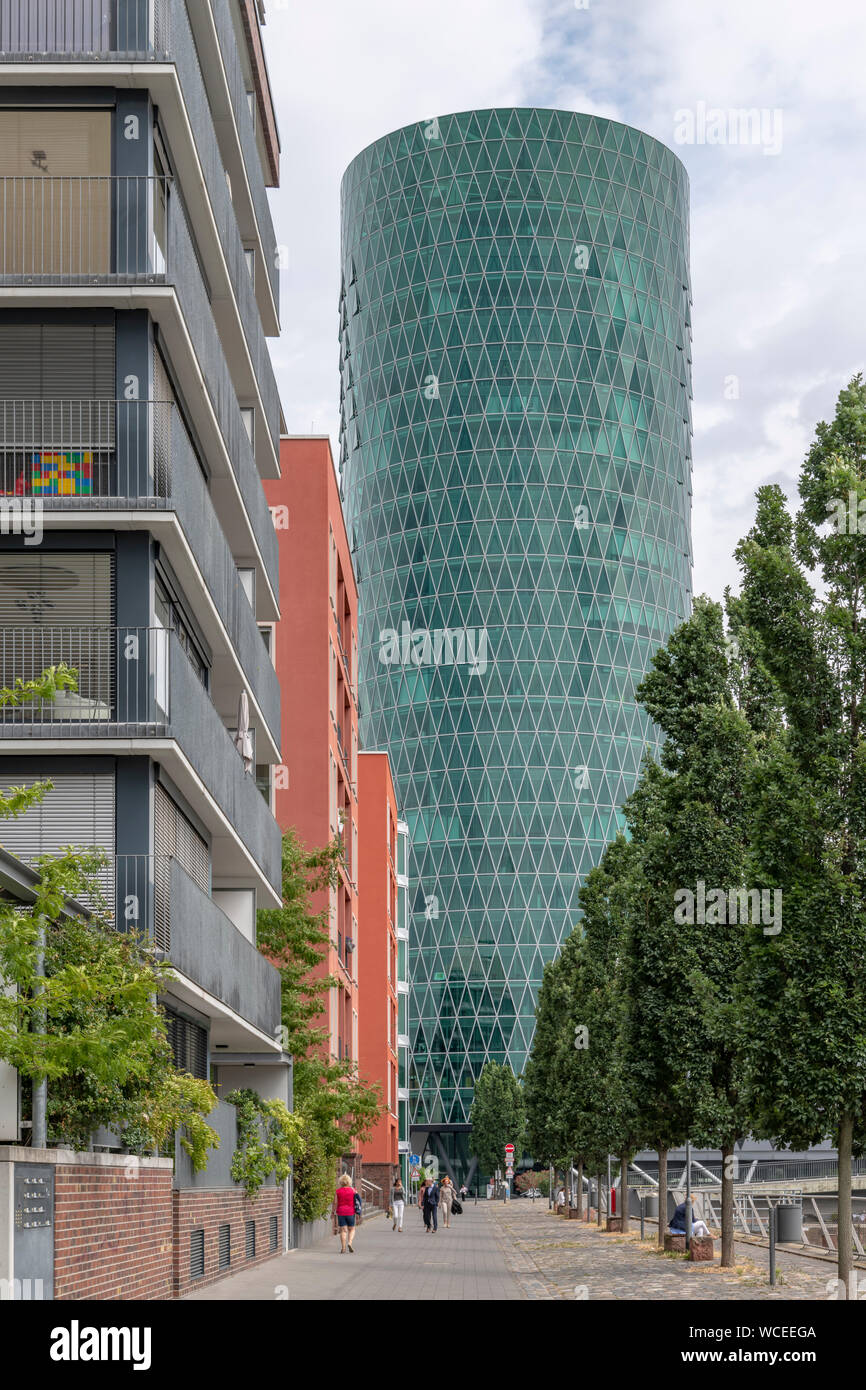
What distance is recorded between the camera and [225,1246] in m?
25.2

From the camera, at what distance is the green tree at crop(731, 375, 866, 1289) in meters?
21.5

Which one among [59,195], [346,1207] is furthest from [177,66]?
[346,1207]

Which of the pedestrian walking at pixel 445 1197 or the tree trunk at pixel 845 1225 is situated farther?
the pedestrian walking at pixel 445 1197

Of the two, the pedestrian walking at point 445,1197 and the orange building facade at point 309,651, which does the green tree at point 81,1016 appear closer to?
the orange building facade at point 309,651

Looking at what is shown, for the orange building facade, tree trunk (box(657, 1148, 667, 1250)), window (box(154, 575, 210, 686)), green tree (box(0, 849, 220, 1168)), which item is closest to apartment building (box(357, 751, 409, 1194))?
the orange building facade

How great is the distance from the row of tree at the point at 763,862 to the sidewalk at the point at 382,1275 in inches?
164

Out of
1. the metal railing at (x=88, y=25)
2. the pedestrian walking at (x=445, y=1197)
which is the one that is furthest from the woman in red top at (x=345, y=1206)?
the metal railing at (x=88, y=25)

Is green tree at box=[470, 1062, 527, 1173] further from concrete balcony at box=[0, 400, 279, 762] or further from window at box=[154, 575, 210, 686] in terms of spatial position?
concrete balcony at box=[0, 400, 279, 762]

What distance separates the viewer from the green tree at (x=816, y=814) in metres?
21.5

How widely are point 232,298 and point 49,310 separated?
6937mm

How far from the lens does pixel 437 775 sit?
13762 centimetres

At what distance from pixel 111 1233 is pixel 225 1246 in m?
9.80

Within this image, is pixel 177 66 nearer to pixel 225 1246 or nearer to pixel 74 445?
pixel 74 445
